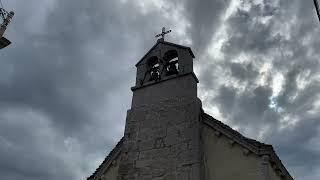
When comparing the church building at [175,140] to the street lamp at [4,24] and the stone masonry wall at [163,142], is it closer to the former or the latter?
the stone masonry wall at [163,142]

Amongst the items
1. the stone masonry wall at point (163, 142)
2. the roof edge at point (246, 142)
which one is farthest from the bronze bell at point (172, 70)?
the roof edge at point (246, 142)

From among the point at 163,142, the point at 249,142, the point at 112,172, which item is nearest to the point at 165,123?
the point at 163,142

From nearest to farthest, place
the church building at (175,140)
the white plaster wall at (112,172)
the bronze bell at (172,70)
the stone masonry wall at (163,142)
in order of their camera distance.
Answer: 1. the church building at (175,140)
2. the stone masonry wall at (163,142)
3. the white plaster wall at (112,172)
4. the bronze bell at (172,70)

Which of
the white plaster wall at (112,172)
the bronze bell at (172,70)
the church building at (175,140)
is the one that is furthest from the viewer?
the bronze bell at (172,70)

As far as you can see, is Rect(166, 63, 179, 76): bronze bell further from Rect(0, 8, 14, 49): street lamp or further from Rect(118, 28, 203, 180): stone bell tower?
Rect(0, 8, 14, 49): street lamp

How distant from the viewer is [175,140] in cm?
1071

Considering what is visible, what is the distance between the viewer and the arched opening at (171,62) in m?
12.7

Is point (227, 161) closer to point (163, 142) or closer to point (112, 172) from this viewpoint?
point (163, 142)

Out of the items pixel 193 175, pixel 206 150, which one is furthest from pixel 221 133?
pixel 193 175

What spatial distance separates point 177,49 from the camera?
42.4 ft

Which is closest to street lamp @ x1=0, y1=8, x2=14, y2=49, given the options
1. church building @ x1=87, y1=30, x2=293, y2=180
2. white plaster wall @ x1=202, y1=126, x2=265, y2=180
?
church building @ x1=87, y1=30, x2=293, y2=180

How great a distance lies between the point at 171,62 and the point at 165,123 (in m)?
2.95

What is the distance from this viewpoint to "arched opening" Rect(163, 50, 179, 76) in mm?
12725

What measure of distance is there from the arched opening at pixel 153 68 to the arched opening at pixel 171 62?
17.6 inches
